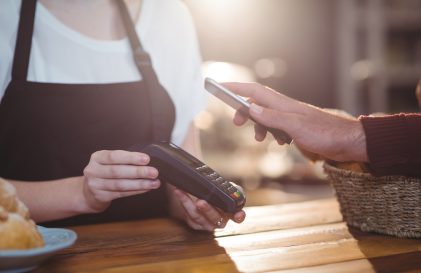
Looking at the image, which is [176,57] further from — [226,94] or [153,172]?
[153,172]

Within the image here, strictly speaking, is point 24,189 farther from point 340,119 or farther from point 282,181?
point 282,181

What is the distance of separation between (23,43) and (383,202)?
0.78 m

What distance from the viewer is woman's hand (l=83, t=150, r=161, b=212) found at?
840 mm

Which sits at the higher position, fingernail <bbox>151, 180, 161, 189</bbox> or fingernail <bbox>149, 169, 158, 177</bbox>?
fingernail <bbox>149, 169, 158, 177</bbox>

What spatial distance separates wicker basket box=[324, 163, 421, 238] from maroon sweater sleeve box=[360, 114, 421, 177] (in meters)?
0.04

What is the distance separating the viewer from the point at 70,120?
1.17 m

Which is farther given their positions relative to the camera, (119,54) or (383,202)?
(119,54)

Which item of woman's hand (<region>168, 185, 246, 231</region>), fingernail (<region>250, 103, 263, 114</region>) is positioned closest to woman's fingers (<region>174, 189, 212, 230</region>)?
woman's hand (<region>168, 185, 246, 231</region>)

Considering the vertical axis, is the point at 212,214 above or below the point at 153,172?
below

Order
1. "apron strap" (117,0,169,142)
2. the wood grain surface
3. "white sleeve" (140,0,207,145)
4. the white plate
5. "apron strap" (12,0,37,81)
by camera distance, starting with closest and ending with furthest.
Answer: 1. the white plate
2. the wood grain surface
3. "apron strap" (12,0,37,81)
4. "apron strap" (117,0,169,142)
5. "white sleeve" (140,0,207,145)

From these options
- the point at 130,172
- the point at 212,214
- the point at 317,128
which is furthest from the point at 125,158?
the point at 317,128

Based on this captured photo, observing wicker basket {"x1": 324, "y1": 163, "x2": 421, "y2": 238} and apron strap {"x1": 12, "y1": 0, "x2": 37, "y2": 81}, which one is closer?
wicker basket {"x1": 324, "y1": 163, "x2": 421, "y2": 238}

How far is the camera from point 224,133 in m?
3.94

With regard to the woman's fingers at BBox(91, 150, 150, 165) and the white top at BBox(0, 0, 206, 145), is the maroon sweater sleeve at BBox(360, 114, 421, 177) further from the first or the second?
the white top at BBox(0, 0, 206, 145)
